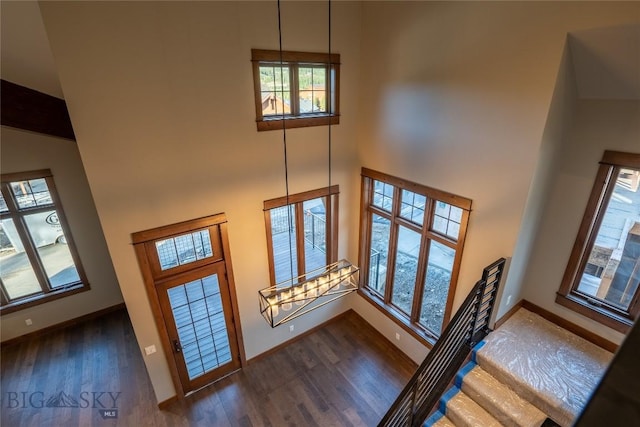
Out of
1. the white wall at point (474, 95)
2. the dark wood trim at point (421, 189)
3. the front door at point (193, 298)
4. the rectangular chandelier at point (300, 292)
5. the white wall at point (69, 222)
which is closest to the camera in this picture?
the white wall at point (474, 95)

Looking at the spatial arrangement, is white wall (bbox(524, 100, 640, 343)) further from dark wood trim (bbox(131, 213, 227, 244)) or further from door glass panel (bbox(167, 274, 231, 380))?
door glass panel (bbox(167, 274, 231, 380))

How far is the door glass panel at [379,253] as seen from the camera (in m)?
5.22

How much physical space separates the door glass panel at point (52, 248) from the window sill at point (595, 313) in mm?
7749

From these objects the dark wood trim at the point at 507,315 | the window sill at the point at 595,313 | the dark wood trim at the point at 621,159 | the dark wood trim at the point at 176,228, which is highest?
the dark wood trim at the point at 621,159

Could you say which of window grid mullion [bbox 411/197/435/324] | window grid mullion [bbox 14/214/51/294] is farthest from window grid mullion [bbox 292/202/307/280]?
window grid mullion [bbox 14/214/51/294]

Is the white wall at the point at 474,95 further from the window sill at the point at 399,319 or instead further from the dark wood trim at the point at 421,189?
the window sill at the point at 399,319

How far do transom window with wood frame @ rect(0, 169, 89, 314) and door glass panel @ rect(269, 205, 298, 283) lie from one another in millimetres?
3912

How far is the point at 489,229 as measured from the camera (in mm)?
3609

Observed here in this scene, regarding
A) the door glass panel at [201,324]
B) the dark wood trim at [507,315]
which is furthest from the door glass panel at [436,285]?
the door glass panel at [201,324]

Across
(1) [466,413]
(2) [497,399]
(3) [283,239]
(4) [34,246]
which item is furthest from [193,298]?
(2) [497,399]

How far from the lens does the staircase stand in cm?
300

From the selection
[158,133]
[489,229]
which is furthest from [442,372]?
[158,133]

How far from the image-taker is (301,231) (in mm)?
5000

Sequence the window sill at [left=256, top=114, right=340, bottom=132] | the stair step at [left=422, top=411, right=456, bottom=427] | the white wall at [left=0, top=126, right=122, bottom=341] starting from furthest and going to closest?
the white wall at [left=0, top=126, right=122, bottom=341] < the window sill at [left=256, top=114, right=340, bottom=132] < the stair step at [left=422, top=411, right=456, bottom=427]
